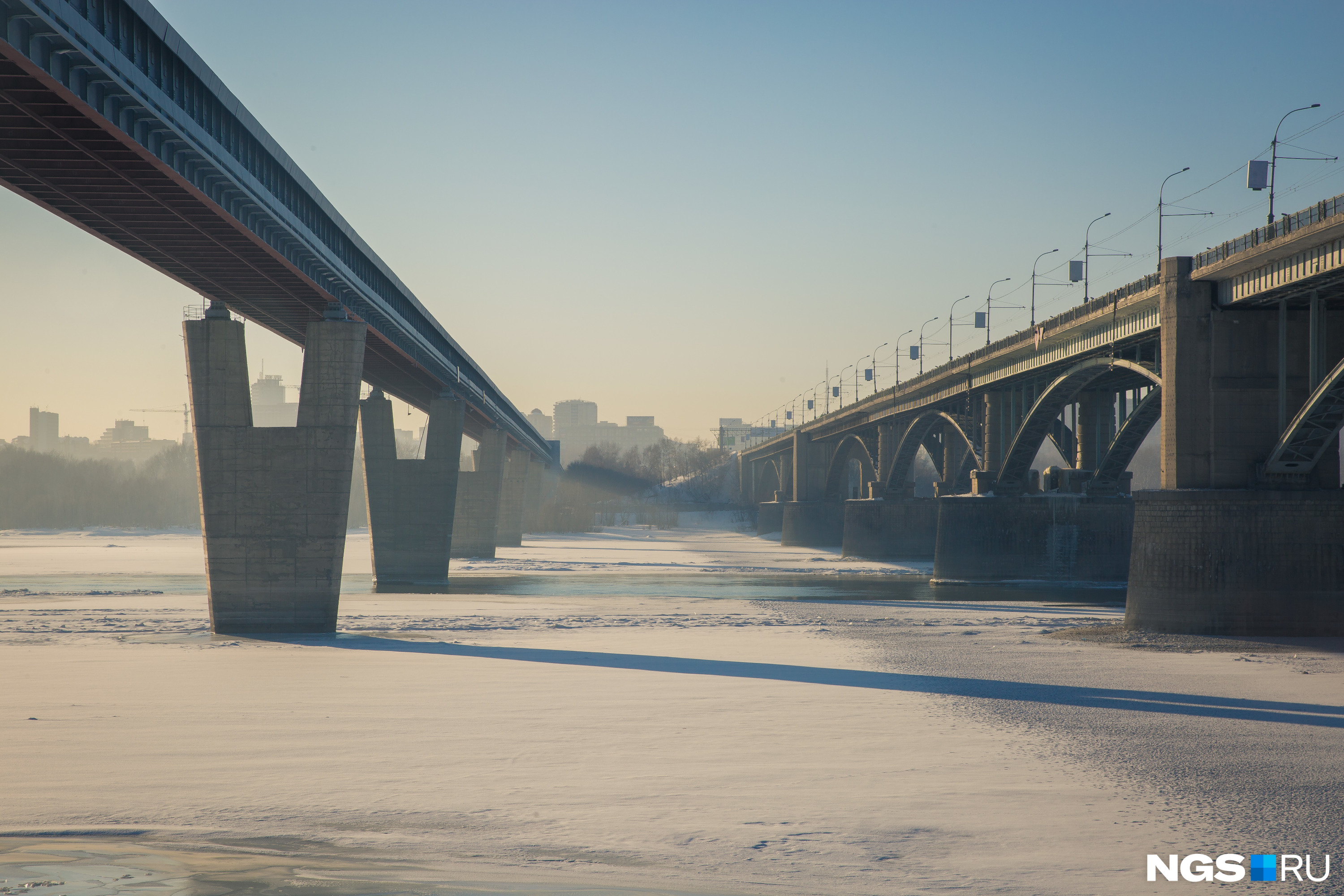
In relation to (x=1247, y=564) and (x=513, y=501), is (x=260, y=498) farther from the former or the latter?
(x=513, y=501)

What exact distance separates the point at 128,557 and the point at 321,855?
84.4 meters

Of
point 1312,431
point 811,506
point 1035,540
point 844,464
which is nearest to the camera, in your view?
point 1312,431

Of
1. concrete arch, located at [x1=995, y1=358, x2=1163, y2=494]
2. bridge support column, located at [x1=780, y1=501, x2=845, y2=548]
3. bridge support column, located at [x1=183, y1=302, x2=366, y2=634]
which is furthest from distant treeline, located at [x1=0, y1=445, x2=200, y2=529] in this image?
bridge support column, located at [x1=183, y1=302, x2=366, y2=634]

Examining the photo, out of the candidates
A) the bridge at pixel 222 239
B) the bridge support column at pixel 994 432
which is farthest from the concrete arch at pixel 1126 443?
the bridge at pixel 222 239

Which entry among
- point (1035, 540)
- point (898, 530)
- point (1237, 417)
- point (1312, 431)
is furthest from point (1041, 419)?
point (898, 530)

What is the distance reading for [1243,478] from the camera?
101 ft

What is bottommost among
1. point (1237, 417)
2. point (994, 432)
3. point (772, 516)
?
point (772, 516)

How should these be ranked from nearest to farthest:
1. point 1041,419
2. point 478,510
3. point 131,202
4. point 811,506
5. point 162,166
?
point 162,166
point 131,202
point 1041,419
point 478,510
point 811,506

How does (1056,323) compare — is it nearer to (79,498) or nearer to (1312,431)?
(1312,431)

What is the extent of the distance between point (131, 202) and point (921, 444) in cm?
7439

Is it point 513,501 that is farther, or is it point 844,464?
point 844,464

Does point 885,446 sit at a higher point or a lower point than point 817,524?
higher

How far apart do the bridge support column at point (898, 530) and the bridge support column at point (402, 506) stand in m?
39.2

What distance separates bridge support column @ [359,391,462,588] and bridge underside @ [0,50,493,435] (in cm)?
2026
